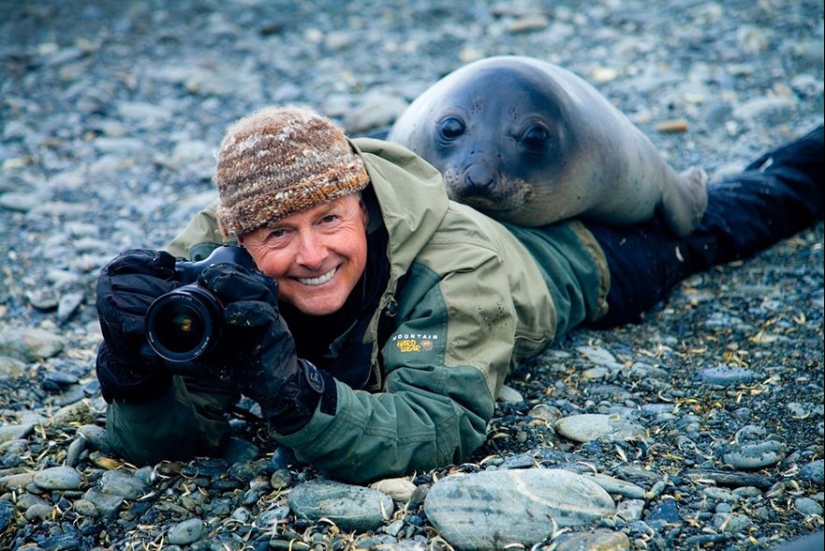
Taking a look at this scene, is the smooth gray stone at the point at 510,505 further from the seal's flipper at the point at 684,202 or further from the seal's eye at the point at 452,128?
the seal's flipper at the point at 684,202

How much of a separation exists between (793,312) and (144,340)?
3.32 meters

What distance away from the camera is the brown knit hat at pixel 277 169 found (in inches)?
133

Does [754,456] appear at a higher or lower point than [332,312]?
lower

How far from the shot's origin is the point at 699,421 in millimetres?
3859

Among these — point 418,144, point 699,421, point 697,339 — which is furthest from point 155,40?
point 699,421

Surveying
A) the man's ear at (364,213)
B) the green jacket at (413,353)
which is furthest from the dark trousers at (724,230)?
the man's ear at (364,213)

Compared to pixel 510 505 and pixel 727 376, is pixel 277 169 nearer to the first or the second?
pixel 510 505

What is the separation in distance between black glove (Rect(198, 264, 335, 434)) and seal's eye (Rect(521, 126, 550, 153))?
181 centimetres

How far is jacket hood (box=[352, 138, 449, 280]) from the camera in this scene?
11.9 feet

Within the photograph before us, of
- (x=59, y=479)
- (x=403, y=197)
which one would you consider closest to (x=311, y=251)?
(x=403, y=197)

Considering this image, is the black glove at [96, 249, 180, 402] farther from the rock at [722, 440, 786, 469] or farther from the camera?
the rock at [722, 440, 786, 469]

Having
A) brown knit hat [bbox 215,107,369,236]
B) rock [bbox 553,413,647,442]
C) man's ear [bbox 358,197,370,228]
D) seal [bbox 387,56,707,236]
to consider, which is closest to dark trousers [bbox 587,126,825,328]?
seal [bbox 387,56,707,236]

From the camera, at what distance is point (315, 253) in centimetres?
345

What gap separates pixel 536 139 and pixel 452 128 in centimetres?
39
